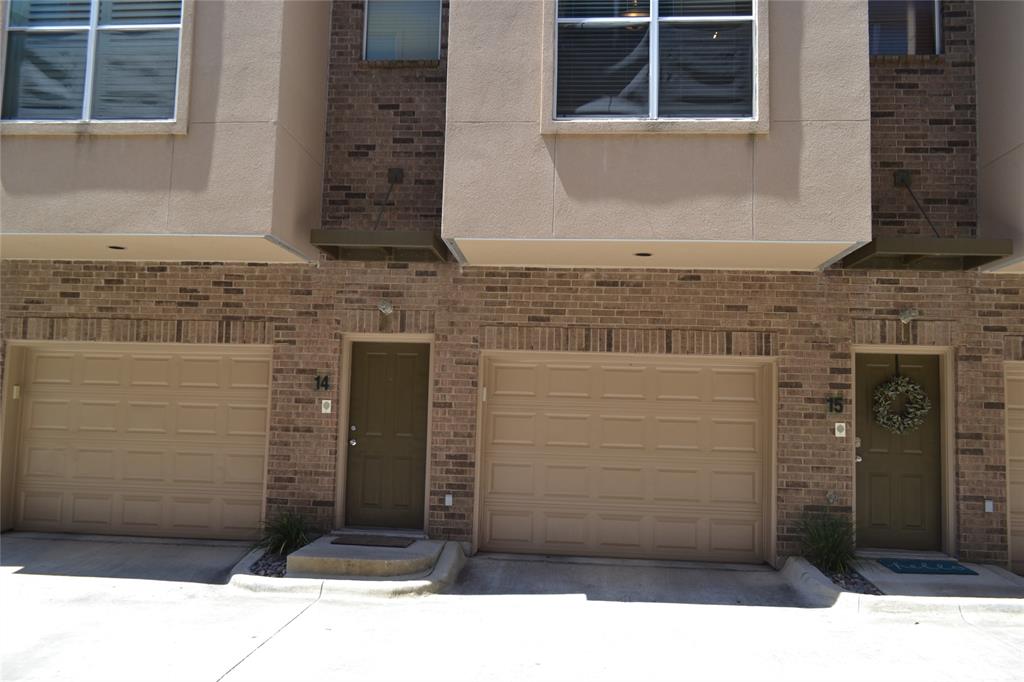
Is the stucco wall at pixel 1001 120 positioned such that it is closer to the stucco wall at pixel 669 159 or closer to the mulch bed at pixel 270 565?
the stucco wall at pixel 669 159

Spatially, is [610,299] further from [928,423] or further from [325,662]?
[325,662]

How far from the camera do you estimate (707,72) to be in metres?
6.53

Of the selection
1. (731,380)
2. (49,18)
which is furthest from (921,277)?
(49,18)

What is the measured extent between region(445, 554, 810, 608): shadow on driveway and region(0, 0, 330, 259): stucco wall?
392 centimetres

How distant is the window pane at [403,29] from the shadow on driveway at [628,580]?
220 inches

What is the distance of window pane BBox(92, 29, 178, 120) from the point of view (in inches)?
273

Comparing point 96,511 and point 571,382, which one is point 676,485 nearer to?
point 571,382

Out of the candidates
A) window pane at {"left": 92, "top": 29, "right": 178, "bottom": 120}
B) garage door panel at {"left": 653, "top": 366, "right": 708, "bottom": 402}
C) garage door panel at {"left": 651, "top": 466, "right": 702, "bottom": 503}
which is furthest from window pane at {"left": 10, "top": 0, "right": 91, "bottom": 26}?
garage door panel at {"left": 651, "top": 466, "right": 702, "bottom": 503}

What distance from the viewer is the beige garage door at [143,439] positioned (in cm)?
833

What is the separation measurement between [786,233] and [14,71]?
728 centimetres

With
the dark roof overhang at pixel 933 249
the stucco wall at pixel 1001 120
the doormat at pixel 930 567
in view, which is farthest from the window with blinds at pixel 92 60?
the doormat at pixel 930 567

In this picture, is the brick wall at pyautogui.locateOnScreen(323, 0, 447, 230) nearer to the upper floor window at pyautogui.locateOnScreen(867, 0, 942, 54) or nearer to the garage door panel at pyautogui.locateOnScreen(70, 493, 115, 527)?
the garage door panel at pyautogui.locateOnScreen(70, 493, 115, 527)

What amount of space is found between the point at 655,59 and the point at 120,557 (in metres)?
7.10

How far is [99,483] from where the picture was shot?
334 inches
